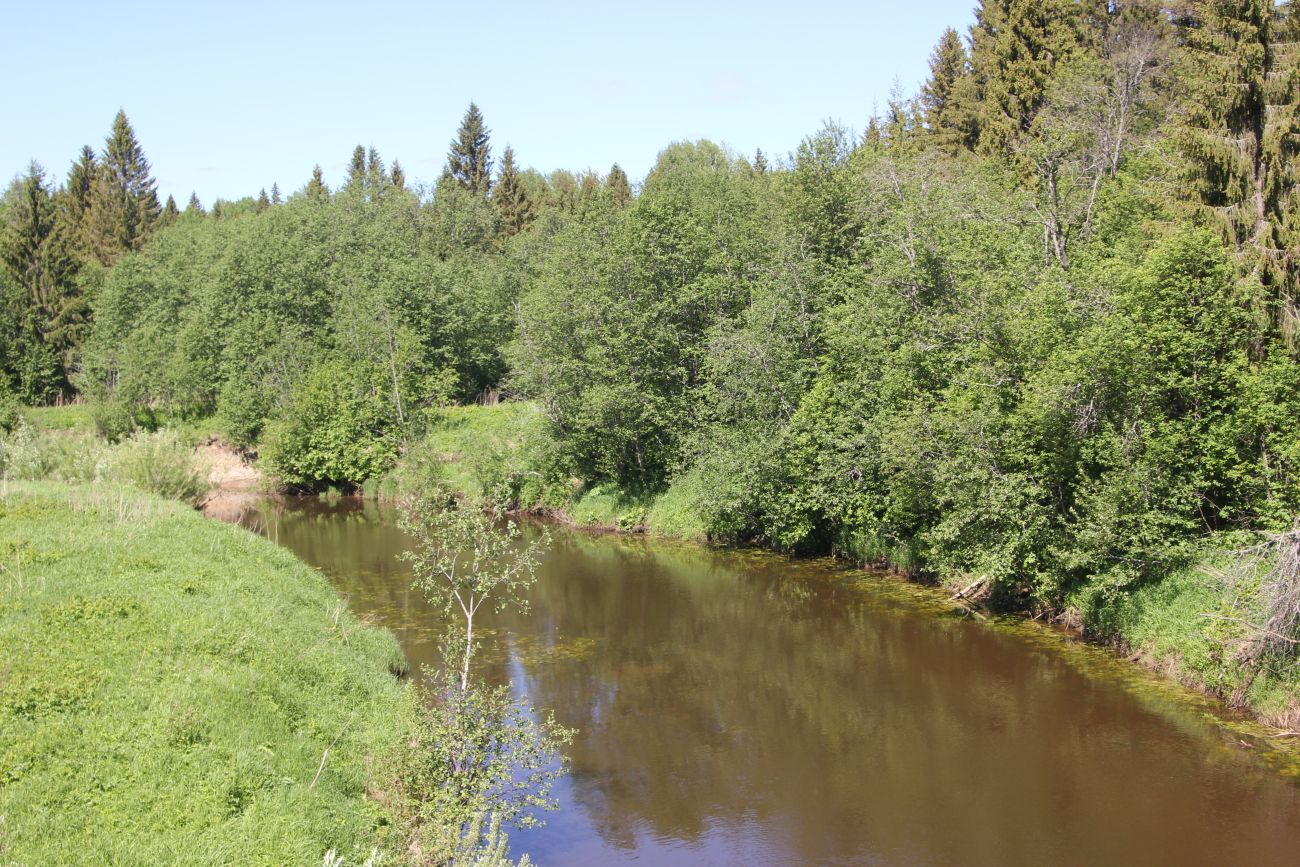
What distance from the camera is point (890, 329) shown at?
29.4 metres

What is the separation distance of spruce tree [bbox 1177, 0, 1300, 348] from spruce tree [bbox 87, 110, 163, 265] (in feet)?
269

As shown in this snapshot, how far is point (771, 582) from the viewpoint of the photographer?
30.6 metres

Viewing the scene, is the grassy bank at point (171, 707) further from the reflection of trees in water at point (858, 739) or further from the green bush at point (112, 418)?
the green bush at point (112, 418)

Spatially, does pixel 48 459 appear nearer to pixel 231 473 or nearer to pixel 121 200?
pixel 231 473

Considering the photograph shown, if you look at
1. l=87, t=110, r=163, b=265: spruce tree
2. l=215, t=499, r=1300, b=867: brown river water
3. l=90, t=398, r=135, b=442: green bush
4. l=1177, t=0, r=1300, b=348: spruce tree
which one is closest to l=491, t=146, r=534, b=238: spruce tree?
l=87, t=110, r=163, b=265: spruce tree

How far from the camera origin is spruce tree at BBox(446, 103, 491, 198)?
90000 mm

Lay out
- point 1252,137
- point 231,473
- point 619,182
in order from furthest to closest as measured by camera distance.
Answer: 1. point 619,182
2. point 231,473
3. point 1252,137

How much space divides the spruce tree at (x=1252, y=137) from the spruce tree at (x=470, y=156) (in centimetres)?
7479

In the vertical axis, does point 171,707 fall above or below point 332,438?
below

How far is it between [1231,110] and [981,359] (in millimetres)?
7810

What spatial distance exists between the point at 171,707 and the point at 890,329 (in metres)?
22.6

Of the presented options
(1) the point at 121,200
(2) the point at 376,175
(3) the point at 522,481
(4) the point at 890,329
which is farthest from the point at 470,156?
(4) the point at 890,329

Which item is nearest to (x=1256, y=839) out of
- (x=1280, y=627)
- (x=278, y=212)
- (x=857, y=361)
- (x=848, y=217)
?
(x=1280, y=627)

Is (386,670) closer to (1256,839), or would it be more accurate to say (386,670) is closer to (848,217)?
(1256,839)
